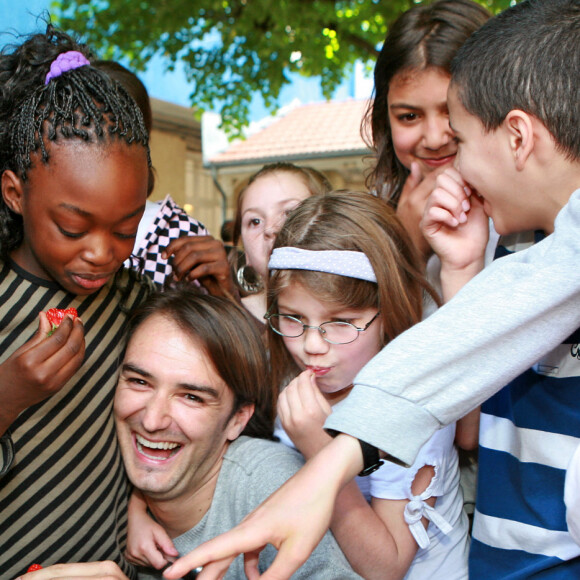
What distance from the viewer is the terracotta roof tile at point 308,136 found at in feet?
44.3

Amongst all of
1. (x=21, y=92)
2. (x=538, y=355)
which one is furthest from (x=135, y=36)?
(x=538, y=355)

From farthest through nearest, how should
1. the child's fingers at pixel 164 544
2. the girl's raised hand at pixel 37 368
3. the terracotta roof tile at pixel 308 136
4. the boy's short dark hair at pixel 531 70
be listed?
the terracotta roof tile at pixel 308 136, the child's fingers at pixel 164 544, the girl's raised hand at pixel 37 368, the boy's short dark hair at pixel 531 70

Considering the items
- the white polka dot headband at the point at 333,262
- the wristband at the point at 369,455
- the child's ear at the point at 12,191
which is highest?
the child's ear at the point at 12,191

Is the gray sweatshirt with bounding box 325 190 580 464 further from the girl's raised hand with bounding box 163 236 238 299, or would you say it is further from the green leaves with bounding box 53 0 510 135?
the green leaves with bounding box 53 0 510 135

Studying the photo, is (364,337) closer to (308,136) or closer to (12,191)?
(12,191)

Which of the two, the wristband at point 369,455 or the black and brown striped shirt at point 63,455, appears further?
the black and brown striped shirt at point 63,455

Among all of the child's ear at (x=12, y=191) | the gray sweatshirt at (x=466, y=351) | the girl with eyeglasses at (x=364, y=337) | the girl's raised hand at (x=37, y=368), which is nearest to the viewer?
the gray sweatshirt at (x=466, y=351)

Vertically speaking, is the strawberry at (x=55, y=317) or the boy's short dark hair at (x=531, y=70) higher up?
the boy's short dark hair at (x=531, y=70)

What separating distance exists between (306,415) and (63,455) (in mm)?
746

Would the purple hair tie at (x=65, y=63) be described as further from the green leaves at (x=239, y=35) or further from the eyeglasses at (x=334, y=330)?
the green leaves at (x=239, y=35)

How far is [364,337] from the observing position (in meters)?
2.30

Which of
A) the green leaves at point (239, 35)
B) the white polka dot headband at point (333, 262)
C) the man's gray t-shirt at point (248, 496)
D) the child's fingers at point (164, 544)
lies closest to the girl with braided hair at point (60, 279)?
the child's fingers at point (164, 544)

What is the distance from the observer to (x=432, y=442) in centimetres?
209

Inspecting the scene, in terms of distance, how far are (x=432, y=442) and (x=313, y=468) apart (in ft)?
2.99
